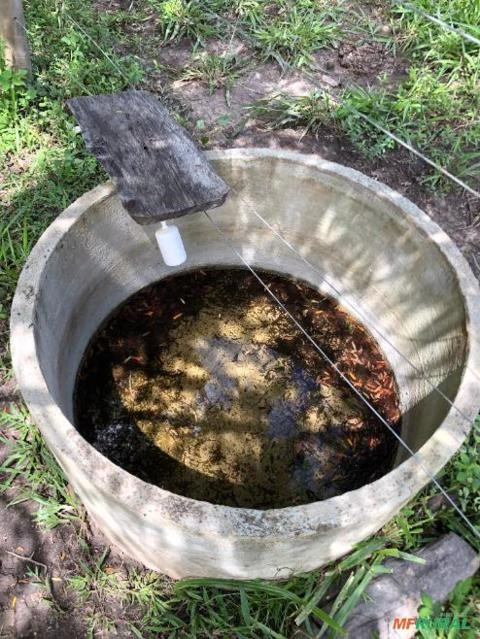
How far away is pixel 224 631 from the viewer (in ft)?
7.29

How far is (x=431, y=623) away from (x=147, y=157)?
233 centimetres

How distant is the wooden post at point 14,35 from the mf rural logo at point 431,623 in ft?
12.3

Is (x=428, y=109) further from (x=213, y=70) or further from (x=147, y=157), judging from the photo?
(x=147, y=157)

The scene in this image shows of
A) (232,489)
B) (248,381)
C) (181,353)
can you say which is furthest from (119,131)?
(232,489)

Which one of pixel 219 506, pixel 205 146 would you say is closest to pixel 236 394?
pixel 219 506

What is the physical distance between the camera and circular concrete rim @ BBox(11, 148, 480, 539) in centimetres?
173

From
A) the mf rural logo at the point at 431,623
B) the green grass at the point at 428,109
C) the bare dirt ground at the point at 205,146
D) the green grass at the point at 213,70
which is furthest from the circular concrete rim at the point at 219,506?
the green grass at the point at 213,70

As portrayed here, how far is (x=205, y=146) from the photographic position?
3.69 m

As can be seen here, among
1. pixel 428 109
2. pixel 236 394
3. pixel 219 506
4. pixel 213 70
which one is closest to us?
pixel 219 506

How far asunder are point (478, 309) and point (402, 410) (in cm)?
87

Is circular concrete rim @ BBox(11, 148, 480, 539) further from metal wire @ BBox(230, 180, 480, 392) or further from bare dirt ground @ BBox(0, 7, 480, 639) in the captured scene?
bare dirt ground @ BBox(0, 7, 480, 639)

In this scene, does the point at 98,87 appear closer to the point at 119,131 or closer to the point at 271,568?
the point at 119,131

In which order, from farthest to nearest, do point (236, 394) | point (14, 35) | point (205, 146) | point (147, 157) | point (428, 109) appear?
point (428, 109)
point (205, 146)
point (14, 35)
point (236, 394)
point (147, 157)

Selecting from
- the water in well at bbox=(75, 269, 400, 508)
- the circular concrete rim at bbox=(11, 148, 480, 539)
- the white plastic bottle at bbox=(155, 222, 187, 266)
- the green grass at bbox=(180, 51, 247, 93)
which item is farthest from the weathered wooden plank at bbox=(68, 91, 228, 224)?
the green grass at bbox=(180, 51, 247, 93)
